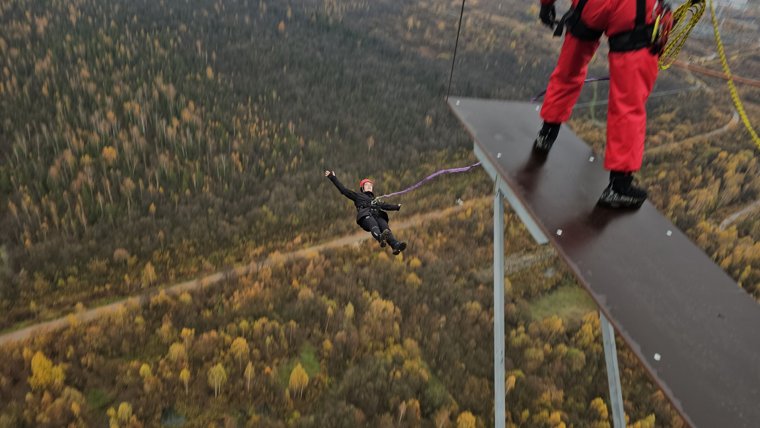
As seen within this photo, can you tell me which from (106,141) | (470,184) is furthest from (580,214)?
(106,141)

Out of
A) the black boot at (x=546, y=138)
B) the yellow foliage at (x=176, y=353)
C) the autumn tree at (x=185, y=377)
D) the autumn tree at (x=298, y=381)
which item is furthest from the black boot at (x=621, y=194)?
the yellow foliage at (x=176, y=353)

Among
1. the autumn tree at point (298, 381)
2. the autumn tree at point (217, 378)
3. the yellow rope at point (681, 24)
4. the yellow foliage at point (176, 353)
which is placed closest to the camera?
the yellow rope at point (681, 24)

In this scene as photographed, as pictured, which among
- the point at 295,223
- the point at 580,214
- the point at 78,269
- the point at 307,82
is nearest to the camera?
the point at 580,214

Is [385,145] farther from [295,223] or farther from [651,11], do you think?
[651,11]

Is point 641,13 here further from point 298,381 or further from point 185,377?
point 185,377

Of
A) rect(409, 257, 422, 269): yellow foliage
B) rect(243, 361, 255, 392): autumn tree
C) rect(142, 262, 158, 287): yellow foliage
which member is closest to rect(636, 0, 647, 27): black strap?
rect(243, 361, 255, 392): autumn tree

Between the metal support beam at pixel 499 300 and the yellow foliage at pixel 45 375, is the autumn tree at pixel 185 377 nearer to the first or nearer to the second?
the yellow foliage at pixel 45 375

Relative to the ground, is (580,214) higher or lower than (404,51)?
higher
